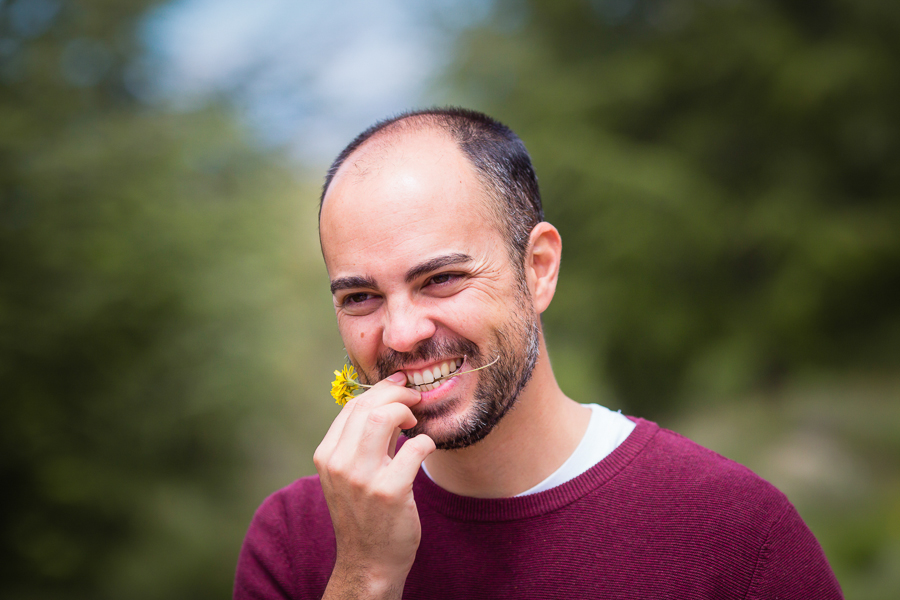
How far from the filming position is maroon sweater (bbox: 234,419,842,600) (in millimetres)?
1866

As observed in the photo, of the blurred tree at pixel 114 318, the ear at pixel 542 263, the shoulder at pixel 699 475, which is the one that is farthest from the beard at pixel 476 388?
the blurred tree at pixel 114 318

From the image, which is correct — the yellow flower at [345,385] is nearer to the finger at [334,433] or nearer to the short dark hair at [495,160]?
the finger at [334,433]

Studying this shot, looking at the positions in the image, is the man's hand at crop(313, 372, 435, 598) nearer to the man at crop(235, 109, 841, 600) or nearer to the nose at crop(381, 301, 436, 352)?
the man at crop(235, 109, 841, 600)

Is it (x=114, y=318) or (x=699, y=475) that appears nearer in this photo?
(x=699, y=475)

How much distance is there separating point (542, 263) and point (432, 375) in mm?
602

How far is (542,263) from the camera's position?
90.4 inches

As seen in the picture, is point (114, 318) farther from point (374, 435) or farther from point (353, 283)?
point (374, 435)

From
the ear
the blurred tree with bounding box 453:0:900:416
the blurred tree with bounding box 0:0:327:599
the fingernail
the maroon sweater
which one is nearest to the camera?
the maroon sweater

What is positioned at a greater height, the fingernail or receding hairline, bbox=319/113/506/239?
receding hairline, bbox=319/113/506/239

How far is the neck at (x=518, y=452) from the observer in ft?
6.92

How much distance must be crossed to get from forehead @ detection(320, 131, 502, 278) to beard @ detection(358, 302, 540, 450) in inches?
10.3

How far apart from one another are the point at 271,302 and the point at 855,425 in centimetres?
648

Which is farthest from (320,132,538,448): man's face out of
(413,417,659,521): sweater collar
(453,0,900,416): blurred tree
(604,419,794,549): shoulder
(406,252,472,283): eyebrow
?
(453,0,900,416): blurred tree

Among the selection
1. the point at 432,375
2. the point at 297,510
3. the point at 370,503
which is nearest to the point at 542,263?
the point at 432,375
